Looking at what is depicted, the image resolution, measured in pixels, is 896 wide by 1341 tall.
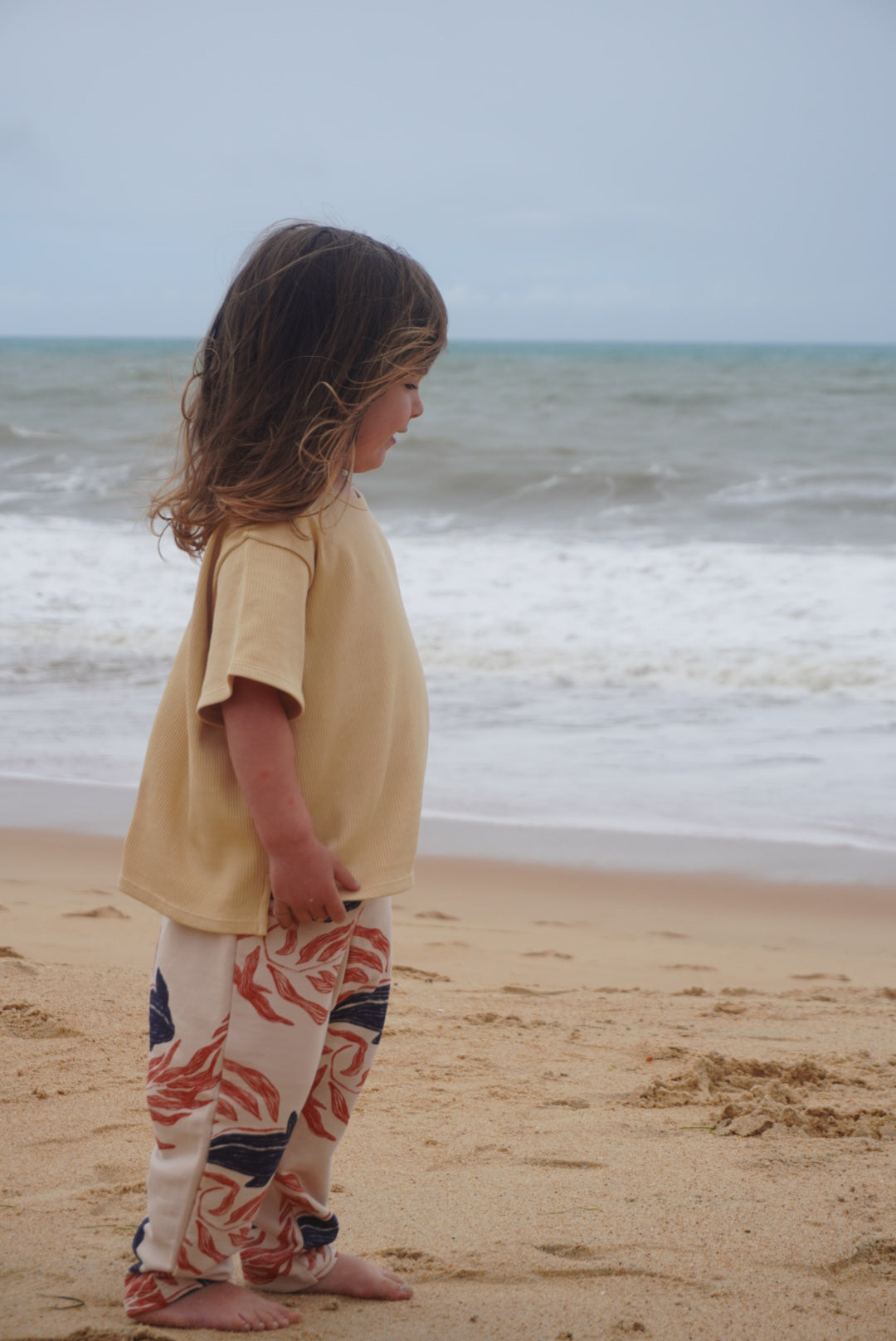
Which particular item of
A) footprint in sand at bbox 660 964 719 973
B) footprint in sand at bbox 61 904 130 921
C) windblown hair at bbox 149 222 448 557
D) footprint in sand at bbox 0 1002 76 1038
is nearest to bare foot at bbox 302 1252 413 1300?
windblown hair at bbox 149 222 448 557

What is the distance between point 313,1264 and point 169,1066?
0.42 metres

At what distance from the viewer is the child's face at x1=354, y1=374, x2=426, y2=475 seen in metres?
1.55

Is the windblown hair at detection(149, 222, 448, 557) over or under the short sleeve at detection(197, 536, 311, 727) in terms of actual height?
over

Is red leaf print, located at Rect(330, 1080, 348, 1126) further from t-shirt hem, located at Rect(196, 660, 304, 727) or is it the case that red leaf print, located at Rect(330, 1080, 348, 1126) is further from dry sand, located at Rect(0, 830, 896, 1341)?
t-shirt hem, located at Rect(196, 660, 304, 727)

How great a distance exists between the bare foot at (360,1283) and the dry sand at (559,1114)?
0.03m

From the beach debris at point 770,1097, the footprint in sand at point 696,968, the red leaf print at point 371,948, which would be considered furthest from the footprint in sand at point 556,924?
the red leaf print at point 371,948

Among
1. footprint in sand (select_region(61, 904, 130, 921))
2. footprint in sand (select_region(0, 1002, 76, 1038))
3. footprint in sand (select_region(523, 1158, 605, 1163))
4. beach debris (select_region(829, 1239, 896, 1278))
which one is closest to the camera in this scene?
beach debris (select_region(829, 1239, 896, 1278))

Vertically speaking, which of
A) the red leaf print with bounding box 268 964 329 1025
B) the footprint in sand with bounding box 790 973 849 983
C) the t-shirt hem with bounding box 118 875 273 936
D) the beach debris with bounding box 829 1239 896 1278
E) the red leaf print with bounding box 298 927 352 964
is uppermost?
the t-shirt hem with bounding box 118 875 273 936

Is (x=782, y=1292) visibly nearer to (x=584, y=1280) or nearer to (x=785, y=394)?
(x=584, y=1280)

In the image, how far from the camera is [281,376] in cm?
150

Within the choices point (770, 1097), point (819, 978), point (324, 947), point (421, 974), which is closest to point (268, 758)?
point (324, 947)

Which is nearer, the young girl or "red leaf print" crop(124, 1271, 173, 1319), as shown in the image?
the young girl

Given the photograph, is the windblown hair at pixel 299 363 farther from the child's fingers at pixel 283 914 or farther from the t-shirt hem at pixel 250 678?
the child's fingers at pixel 283 914

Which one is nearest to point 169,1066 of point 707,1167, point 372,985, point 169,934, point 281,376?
point 169,934
